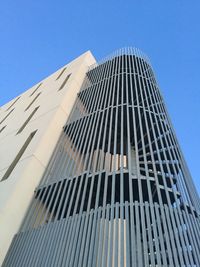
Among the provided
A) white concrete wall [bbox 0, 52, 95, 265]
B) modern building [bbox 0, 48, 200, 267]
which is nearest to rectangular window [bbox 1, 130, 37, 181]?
modern building [bbox 0, 48, 200, 267]

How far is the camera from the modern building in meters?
4.69

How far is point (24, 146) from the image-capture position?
8.98 m

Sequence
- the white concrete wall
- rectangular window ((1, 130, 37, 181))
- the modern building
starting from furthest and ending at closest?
rectangular window ((1, 130, 37, 181)) < the white concrete wall < the modern building

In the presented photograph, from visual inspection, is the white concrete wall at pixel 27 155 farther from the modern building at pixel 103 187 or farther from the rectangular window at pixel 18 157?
the rectangular window at pixel 18 157

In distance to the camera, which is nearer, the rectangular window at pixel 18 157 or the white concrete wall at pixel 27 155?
the white concrete wall at pixel 27 155

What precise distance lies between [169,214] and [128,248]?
1101mm

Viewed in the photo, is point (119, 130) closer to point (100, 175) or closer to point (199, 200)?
point (100, 175)

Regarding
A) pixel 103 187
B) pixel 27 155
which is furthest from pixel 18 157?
pixel 103 187

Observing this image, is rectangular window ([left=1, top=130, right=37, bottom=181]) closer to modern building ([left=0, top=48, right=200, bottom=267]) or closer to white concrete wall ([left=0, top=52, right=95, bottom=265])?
modern building ([left=0, top=48, right=200, bottom=267])

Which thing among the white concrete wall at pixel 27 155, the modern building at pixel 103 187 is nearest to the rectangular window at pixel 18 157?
the modern building at pixel 103 187

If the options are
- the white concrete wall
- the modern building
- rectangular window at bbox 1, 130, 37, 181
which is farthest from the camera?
rectangular window at bbox 1, 130, 37, 181

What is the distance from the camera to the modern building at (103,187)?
469 cm

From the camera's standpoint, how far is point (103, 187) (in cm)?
626

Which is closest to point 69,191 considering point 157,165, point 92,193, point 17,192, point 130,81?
point 92,193
